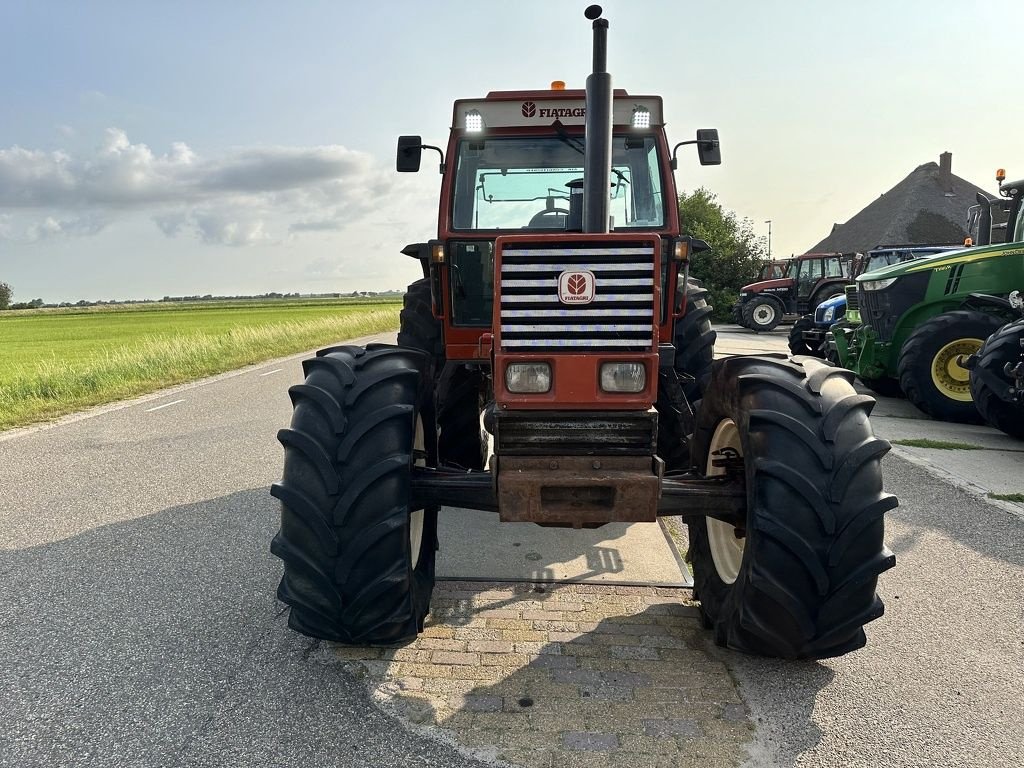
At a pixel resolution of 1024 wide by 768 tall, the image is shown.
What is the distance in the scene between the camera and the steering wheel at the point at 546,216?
4383mm

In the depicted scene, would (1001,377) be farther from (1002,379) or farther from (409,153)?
(409,153)

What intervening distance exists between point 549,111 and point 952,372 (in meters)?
6.38

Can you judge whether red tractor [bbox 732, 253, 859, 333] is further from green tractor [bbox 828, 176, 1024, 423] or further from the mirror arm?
the mirror arm

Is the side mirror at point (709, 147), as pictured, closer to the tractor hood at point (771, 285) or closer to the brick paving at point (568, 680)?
the brick paving at point (568, 680)

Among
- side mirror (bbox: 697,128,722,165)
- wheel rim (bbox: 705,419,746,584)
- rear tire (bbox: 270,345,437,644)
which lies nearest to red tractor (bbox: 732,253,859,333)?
side mirror (bbox: 697,128,722,165)

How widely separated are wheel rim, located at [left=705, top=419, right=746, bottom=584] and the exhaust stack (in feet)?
3.43

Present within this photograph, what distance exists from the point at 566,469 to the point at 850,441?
1022 mm

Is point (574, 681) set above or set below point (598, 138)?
below

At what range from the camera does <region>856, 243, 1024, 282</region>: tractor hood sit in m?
8.23

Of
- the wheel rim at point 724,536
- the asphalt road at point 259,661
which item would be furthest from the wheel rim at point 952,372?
the wheel rim at point 724,536

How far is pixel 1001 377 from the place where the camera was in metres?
6.48

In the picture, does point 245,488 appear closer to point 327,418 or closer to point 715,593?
point 327,418

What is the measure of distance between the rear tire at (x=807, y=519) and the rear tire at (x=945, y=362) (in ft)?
21.1

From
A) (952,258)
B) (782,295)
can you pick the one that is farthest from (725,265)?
(952,258)
